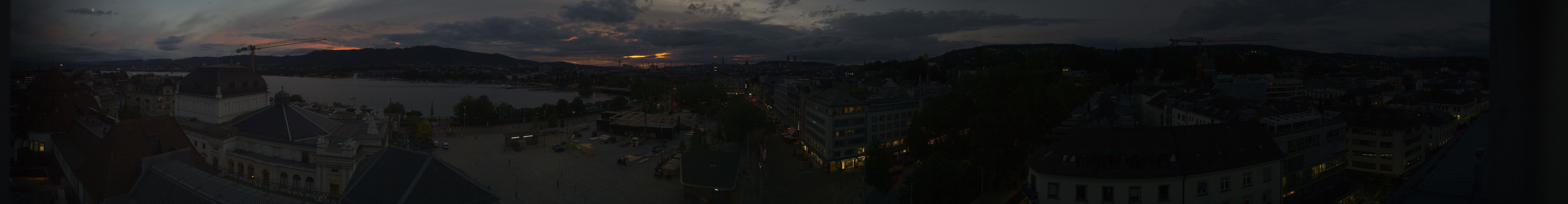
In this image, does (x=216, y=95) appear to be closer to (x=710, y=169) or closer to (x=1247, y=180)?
(x=710, y=169)

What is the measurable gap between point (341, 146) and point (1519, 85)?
6032 millimetres

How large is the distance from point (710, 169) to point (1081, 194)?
15.5 feet

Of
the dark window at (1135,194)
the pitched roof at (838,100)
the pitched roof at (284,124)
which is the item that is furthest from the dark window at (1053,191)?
the pitched roof at (284,124)

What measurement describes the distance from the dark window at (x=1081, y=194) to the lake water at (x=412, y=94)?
12.5m

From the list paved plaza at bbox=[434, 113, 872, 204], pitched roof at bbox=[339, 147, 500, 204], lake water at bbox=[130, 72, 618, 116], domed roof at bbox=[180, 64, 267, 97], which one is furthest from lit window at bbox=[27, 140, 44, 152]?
lake water at bbox=[130, 72, 618, 116]

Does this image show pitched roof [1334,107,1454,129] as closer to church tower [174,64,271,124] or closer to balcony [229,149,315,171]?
balcony [229,149,315,171]

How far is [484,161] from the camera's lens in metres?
10.2

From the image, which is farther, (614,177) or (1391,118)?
(614,177)

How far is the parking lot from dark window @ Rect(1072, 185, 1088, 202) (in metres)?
4.33

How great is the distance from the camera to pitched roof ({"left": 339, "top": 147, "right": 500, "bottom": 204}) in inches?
133

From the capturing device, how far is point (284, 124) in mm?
5738

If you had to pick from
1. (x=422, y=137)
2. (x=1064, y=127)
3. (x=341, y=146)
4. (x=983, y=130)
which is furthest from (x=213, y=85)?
(x=1064, y=127)

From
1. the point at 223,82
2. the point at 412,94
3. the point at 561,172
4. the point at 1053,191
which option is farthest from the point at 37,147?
the point at 412,94

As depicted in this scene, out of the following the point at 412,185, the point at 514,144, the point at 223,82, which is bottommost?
the point at 514,144
